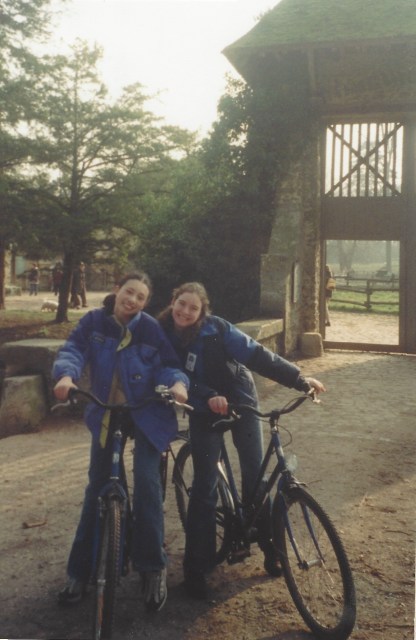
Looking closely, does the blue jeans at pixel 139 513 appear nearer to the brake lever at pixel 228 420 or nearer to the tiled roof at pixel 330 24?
the brake lever at pixel 228 420

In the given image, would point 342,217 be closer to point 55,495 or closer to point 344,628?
point 55,495

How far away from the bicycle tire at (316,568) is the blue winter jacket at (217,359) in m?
0.56

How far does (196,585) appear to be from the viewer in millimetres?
2816

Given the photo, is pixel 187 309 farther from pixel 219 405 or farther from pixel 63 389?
pixel 63 389

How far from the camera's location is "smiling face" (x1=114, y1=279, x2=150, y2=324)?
9.09ft

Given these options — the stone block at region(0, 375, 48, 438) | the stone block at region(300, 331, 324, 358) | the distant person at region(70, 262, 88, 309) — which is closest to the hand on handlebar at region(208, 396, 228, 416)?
the stone block at region(0, 375, 48, 438)

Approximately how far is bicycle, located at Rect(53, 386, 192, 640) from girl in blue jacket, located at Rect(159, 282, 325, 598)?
328mm

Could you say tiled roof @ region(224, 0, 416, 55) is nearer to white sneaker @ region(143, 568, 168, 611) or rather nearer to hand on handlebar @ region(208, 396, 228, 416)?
hand on handlebar @ region(208, 396, 228, 416)

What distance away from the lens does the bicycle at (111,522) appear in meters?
2.34

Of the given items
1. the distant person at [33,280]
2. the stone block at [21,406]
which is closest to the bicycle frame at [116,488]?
the stone block at [21,406]

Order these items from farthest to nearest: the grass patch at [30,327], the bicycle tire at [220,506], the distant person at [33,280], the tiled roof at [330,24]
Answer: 1. the distant person at [33,280]
2. the grass patch at [30,327]
3. the tiled roof at [330,24]
4. the bicycle tire at [220,506]

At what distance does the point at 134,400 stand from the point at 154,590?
2.66 ft

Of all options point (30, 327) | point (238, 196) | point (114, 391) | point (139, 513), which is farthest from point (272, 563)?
point (30, 327)

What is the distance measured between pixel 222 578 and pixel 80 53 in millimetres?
4371
